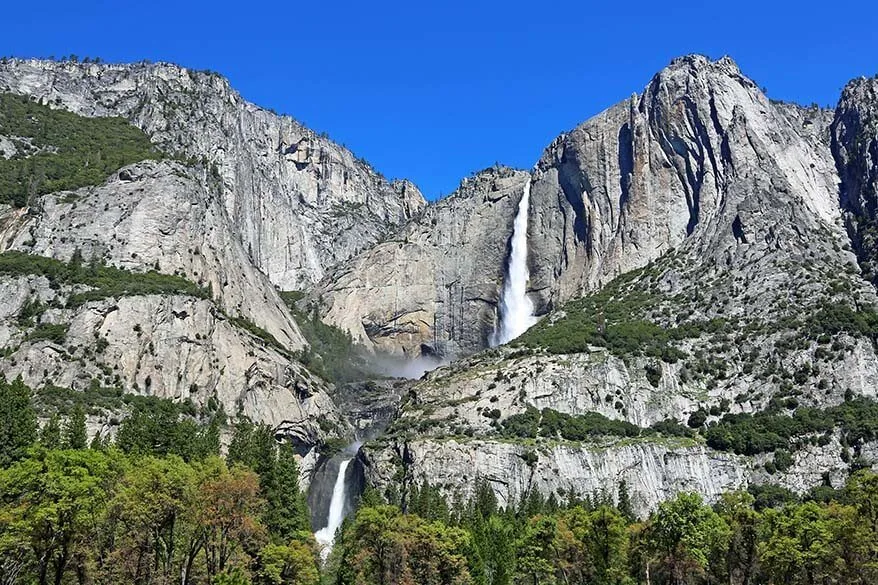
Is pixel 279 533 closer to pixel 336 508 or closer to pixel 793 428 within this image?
pixel 336 508

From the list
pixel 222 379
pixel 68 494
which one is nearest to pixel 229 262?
pixel 222 379

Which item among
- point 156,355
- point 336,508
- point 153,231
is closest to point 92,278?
point 156,355

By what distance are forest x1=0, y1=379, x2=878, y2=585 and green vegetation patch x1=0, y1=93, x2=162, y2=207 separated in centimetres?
7893

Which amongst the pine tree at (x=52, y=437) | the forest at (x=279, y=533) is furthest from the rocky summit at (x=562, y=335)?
the forest at (x=279, y=533)

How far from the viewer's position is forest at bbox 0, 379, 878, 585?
55312 mm

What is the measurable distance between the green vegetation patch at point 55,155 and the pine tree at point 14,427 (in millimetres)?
80103

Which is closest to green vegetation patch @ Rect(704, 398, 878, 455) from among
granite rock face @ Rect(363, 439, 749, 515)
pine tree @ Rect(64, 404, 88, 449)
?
granite rock face @ Rect(363, 439, 749, 515)

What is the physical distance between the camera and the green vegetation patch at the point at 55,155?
15785 cm

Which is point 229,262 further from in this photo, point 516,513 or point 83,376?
point 516,513

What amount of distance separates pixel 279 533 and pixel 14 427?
25869mm

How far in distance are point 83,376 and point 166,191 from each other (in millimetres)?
50027

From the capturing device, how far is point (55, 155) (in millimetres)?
176875

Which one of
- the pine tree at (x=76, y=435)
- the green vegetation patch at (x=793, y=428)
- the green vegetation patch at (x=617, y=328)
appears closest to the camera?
the pine tree at (x=76, y=435)

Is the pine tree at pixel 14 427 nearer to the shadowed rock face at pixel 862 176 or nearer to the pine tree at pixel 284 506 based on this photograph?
the pine tree at pixel 284 506
